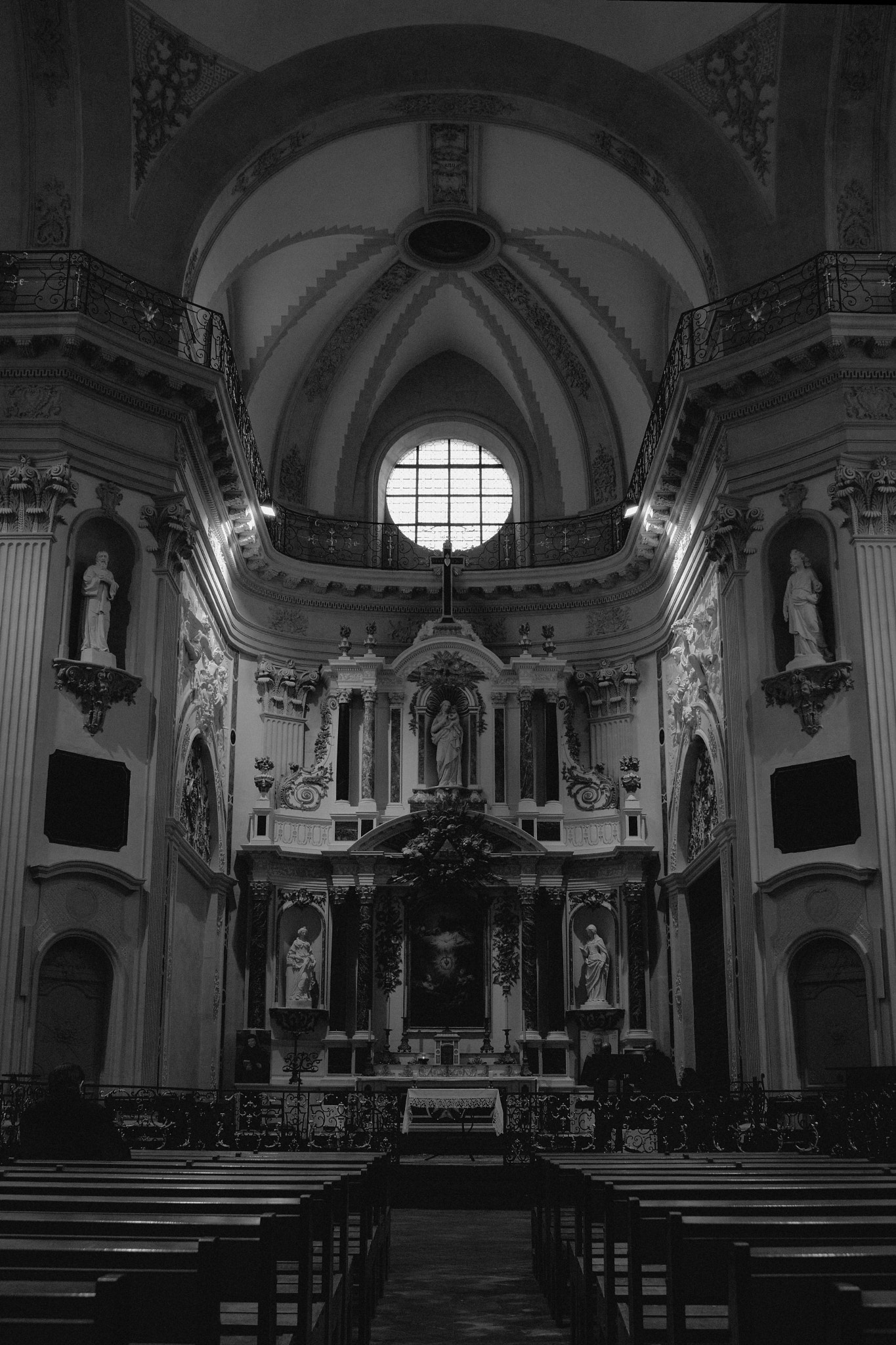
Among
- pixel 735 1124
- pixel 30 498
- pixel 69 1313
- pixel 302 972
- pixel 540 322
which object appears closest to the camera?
pixel 69 1313

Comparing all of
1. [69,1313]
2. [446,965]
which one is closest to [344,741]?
[446,965]

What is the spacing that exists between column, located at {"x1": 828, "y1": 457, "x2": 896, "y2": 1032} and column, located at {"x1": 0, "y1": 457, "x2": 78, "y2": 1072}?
30.5 ft

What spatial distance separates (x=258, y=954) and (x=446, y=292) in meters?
12.2

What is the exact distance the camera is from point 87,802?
1614 centimetres

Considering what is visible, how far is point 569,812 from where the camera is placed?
2325 cm

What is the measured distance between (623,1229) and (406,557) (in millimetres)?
21435

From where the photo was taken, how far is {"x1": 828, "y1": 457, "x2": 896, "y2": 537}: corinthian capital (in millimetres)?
16203

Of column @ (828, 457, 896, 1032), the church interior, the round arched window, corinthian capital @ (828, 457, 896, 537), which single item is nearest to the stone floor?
the church interior

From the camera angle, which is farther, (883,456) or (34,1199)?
(883,456)

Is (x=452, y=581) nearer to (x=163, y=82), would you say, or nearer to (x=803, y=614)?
(x=803, y=614)

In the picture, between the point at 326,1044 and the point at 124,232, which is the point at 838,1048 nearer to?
the point at 326,1044

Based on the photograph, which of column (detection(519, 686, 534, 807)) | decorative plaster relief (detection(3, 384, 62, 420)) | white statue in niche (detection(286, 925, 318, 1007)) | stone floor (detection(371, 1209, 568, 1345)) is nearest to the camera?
stone floor (detection(371, 1209, 568, 1345))

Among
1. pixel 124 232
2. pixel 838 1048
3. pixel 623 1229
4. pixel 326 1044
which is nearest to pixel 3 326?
pixel 124 232

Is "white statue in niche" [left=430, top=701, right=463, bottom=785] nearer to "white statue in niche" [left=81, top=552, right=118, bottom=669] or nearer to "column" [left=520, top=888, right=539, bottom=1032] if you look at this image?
"column" [left=520, top=888, right=539, bottom=1032]
